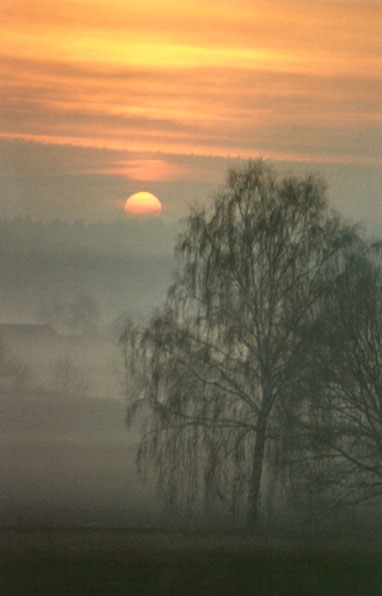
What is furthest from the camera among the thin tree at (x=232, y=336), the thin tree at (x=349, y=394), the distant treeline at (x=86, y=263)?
the thin tree at (x=349, y=394)

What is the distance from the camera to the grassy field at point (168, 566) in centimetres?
379

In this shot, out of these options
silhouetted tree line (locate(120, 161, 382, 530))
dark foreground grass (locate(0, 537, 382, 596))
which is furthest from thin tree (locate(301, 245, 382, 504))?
dark foreground grass (locate(0, 537, 382, 596))

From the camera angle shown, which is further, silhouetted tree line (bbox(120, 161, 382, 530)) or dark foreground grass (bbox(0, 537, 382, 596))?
silhouetted tree line (bbox(120, 161, 382, 530))

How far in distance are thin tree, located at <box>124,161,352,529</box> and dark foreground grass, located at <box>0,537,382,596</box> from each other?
0.20 metres

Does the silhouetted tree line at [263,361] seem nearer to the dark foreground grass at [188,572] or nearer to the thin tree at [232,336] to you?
the thin tree at [232,336]

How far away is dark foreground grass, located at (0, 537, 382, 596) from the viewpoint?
379 centimetres

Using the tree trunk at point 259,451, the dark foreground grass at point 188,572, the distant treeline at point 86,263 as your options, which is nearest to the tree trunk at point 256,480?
the tree trunk at point 259,451

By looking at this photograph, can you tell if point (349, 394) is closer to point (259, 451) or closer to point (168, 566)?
point (259, 451)

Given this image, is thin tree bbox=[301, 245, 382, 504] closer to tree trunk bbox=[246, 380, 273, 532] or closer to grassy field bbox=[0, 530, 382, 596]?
tree trunk bbox=[246, 380, 273, 532]

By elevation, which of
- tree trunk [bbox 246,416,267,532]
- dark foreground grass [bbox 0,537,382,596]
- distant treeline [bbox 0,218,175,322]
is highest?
distant treeline [bbox 0,218,175,322]

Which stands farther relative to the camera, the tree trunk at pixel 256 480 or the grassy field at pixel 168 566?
the tree trunk at pixel 256 480

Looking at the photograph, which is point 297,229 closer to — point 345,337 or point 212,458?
point 345,337

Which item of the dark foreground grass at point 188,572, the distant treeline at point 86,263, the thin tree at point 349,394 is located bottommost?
the dark foreground grass at point 188,572

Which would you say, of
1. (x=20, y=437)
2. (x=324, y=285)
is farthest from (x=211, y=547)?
(x=324, y=285)
